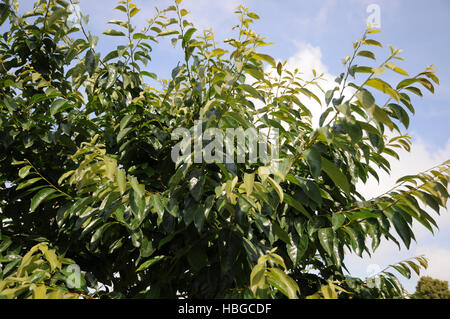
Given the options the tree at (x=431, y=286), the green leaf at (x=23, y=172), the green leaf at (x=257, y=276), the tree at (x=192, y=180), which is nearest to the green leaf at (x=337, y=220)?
the tree at (x=192, y=180)

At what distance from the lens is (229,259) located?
1.48m

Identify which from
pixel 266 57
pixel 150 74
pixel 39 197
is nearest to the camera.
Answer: pixel 266 57

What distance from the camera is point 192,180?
5.16 feet

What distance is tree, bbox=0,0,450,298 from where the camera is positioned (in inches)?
57.1

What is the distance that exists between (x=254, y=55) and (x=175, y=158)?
0.62 metres

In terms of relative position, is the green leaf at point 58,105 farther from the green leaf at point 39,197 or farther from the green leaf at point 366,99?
the green leaf at point 366,99

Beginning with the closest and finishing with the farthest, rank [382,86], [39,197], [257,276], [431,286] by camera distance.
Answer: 1. [257,276]
2. [382,86]
3. [39,197]
4. [431,286]

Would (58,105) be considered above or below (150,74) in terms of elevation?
below

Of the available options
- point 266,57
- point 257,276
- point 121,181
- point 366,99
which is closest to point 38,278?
point 121,181

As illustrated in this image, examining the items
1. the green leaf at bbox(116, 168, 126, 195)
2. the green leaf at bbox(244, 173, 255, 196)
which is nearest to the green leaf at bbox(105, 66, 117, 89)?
the green leaf at bbox(116, 168, 126, 195)

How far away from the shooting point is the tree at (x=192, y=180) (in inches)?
57.1

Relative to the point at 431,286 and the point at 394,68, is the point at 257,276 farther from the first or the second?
the point at 431,286
